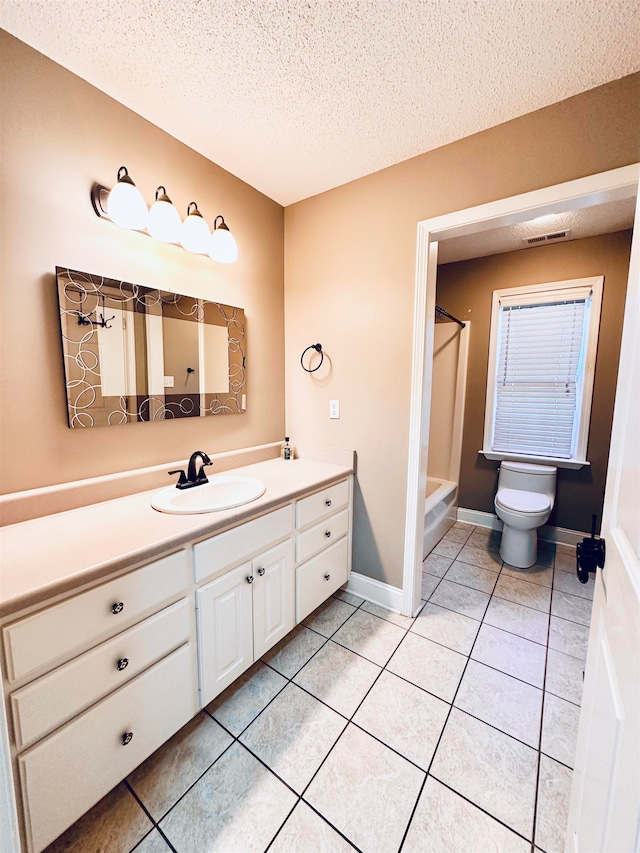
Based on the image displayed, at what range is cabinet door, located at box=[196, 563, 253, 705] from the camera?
1.24 m

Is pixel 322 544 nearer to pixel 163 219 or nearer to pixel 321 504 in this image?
pixel 321 504

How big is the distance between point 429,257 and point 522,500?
187 cm

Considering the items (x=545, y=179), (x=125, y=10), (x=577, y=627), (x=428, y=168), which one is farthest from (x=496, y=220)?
(x=577, y=627)

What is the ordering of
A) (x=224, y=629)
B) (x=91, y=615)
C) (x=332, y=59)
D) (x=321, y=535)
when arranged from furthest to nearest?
(x=321, y=535) → (x=224, y=629) → (x=332, y=59) → (x=91, y=615)

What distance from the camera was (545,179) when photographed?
141cm

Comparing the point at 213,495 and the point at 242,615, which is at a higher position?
the point at 213,495

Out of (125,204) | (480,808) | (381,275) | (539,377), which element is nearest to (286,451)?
(381,275)

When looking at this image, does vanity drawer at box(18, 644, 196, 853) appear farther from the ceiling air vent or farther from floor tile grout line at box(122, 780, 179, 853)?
the ceiling air vent

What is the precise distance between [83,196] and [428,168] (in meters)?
1.54

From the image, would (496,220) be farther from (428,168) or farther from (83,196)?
(83,196)


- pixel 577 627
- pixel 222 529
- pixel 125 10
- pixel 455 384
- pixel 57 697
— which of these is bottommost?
pixel 577 627

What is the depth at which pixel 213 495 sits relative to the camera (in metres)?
1.63

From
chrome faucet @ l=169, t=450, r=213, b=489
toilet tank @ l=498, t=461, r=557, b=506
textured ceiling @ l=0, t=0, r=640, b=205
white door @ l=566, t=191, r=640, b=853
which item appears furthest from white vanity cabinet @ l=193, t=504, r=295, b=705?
toilet tank @ l=498, t=461, r=557, b=506

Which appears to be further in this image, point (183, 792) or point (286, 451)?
point (286, 451)
